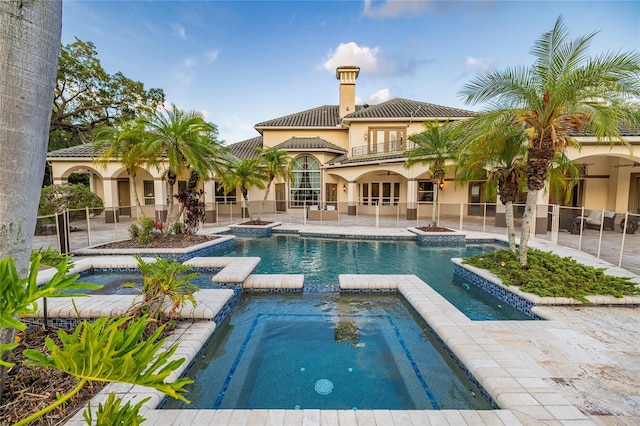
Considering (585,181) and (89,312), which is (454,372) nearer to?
(89,312)

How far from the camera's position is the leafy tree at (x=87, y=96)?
21062 millimetres

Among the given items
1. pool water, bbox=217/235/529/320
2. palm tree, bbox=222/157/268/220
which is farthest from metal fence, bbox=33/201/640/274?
pool water, bbox=217/235/529/320

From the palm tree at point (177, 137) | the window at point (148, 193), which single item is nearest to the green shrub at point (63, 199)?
the palm tree at point (177, 137)

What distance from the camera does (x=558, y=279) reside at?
251 inches

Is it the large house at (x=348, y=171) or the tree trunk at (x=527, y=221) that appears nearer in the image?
the tree trunk at (x=527, y=221)

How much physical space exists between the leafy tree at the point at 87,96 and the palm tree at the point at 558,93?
25.0m

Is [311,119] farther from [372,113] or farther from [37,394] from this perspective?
[37,394]

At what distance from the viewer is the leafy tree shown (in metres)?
21.1

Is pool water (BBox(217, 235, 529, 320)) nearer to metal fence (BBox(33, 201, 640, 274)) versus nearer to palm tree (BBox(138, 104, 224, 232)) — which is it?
metal fence (BBox(33, 201, 640, 274))

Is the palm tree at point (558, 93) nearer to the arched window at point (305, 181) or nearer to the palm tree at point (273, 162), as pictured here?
the palm tree at point (273, 162)

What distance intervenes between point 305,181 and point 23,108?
22.3 m

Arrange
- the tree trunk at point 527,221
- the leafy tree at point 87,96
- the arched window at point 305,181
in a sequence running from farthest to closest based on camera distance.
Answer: the arched window at point 305,181
the leafy tree at point 87,96
the tree trunk at point 527,221

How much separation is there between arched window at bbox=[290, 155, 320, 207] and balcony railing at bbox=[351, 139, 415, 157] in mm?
3236

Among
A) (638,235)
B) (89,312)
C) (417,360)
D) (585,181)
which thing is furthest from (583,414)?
(585,181)
